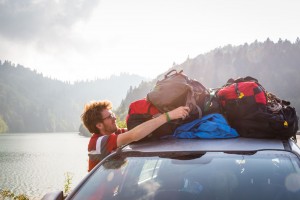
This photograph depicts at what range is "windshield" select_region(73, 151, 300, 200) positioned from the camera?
2.18m

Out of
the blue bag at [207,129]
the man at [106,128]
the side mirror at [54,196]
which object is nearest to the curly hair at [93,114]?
the man at [106,128]

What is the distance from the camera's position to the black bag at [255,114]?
119 inches

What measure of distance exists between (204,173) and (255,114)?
3.56ft

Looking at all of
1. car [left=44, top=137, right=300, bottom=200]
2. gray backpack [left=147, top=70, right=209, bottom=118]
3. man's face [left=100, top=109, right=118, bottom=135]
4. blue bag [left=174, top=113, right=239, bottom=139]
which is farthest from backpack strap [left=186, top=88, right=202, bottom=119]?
man's face [left=100, top=109, right=118, bottom=135]

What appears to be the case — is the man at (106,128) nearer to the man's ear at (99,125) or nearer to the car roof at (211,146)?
the man's ear at (99,125)

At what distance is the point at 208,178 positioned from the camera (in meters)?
2.35

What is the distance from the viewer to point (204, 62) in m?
153

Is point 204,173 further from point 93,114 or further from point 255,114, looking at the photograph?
point 93,114

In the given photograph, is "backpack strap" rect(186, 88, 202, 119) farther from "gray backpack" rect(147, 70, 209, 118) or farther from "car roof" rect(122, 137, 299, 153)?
"car roof" rect(122, 137, 299, 153)

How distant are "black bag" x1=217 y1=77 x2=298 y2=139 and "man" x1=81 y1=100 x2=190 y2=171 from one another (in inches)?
17.8

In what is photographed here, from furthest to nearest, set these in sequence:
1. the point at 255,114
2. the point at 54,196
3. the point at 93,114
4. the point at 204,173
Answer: the point at 93,114, the point at 255,114, the point at 204,173, the point at 54,196

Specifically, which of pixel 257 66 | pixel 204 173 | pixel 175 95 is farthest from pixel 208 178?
pixel 257 66

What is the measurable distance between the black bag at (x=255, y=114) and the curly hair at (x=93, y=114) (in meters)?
1.36

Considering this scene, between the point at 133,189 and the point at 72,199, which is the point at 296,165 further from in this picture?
the point at 72,199
